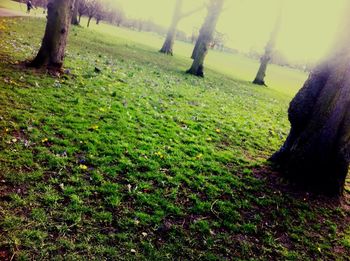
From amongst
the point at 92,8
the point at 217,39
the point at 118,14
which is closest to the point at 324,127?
the point at 217,39

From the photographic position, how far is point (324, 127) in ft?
22.3

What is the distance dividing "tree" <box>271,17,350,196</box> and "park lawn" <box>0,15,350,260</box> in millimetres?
487

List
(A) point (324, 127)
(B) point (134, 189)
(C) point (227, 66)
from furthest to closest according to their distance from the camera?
(C) point (227, 66) → (A) point (324, 127) → (B) point (134, 189)

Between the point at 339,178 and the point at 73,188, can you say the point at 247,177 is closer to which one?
the point at 339,178

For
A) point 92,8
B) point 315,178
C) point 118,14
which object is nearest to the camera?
point 315,178

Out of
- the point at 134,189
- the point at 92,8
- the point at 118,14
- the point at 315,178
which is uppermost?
the point at 118,14

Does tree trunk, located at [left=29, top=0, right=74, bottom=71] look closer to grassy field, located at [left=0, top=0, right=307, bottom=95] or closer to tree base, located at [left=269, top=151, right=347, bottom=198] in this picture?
tree base, located at [left=269, top=151, right=347, bottom=198]

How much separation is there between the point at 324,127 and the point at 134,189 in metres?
4.56

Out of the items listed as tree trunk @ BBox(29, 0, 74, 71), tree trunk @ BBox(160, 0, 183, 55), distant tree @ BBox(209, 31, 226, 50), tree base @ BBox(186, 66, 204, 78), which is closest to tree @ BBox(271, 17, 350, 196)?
tree trunk @ BBox(29, 0, 74, 71)

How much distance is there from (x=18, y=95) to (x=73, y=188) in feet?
14.2

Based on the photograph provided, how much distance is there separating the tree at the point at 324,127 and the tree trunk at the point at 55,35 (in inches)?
315

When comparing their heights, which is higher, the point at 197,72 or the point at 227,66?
the point at 227,66

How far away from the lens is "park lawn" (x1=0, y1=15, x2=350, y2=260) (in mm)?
4449

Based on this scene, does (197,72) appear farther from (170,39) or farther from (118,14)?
(118,14)
